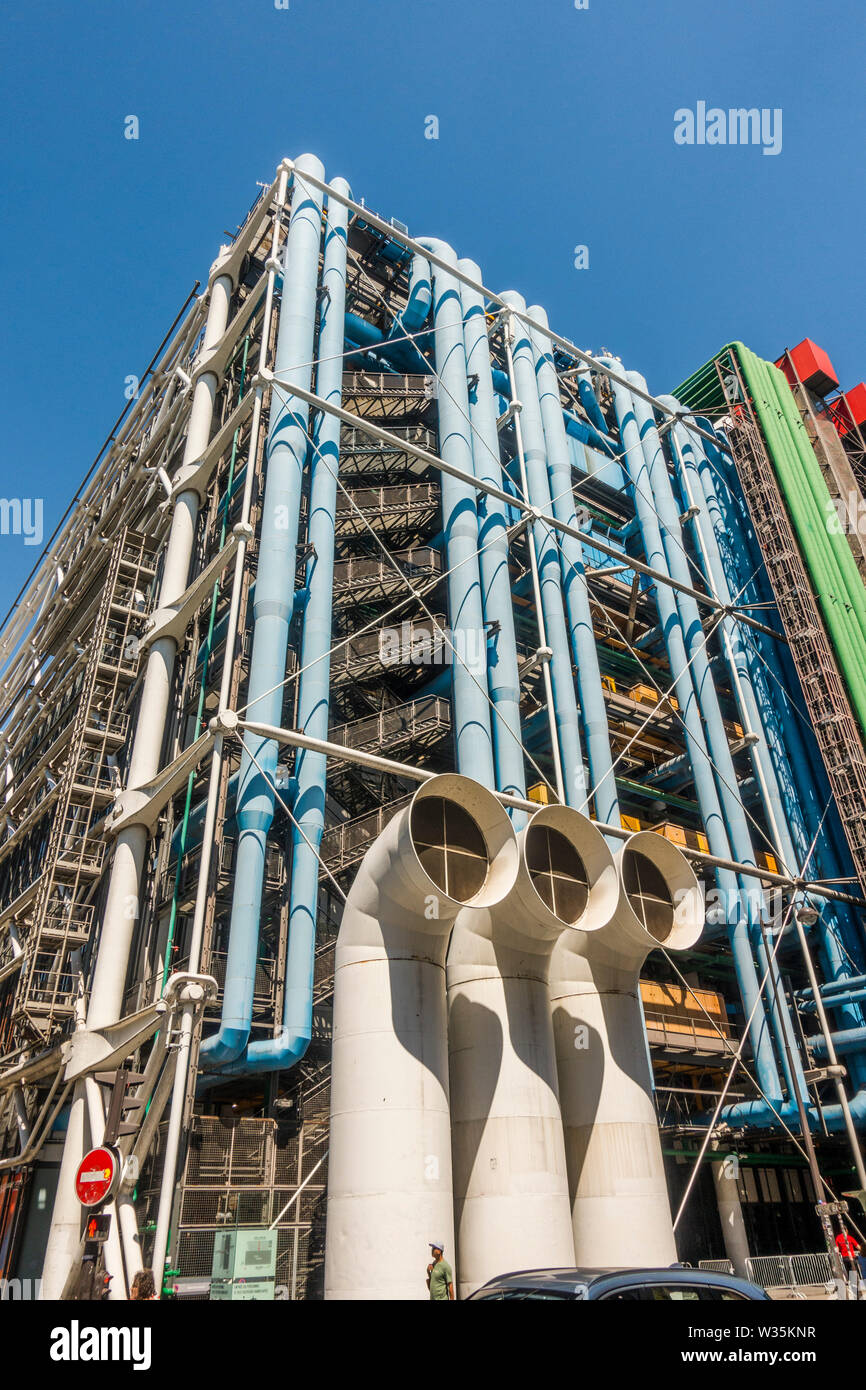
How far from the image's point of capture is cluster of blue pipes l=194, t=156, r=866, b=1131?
17203 mm

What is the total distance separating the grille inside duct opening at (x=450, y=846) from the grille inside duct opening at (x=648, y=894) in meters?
3.13

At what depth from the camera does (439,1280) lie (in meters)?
9.86

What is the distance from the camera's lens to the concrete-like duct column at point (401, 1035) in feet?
35.6

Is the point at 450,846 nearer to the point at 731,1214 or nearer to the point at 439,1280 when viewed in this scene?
the point at 439,1280

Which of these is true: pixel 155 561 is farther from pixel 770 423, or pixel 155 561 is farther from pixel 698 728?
pixel 770 423

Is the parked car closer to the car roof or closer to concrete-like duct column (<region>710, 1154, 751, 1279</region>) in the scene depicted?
the car roof

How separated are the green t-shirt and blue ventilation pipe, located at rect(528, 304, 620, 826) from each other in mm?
12339

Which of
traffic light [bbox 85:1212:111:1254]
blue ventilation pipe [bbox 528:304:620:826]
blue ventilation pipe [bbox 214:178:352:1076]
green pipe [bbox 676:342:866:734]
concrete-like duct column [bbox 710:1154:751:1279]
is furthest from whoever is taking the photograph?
green pipe [bbox 676:342:866:734]

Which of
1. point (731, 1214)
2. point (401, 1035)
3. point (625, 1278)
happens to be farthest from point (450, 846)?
point (731, 1214)

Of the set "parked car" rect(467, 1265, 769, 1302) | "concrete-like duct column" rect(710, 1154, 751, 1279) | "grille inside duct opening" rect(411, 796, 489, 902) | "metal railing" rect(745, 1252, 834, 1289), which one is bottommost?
"parked car" rect(467, 1265, 769, 1302)

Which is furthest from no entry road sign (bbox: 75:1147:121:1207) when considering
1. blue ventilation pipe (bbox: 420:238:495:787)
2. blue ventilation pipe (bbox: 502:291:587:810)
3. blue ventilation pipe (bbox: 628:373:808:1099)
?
blue ventilation pipe (bbox: 628:373:808:1099)

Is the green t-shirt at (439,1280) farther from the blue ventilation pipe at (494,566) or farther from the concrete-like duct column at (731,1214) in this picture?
the concrete-like duct column at (731,1214)
